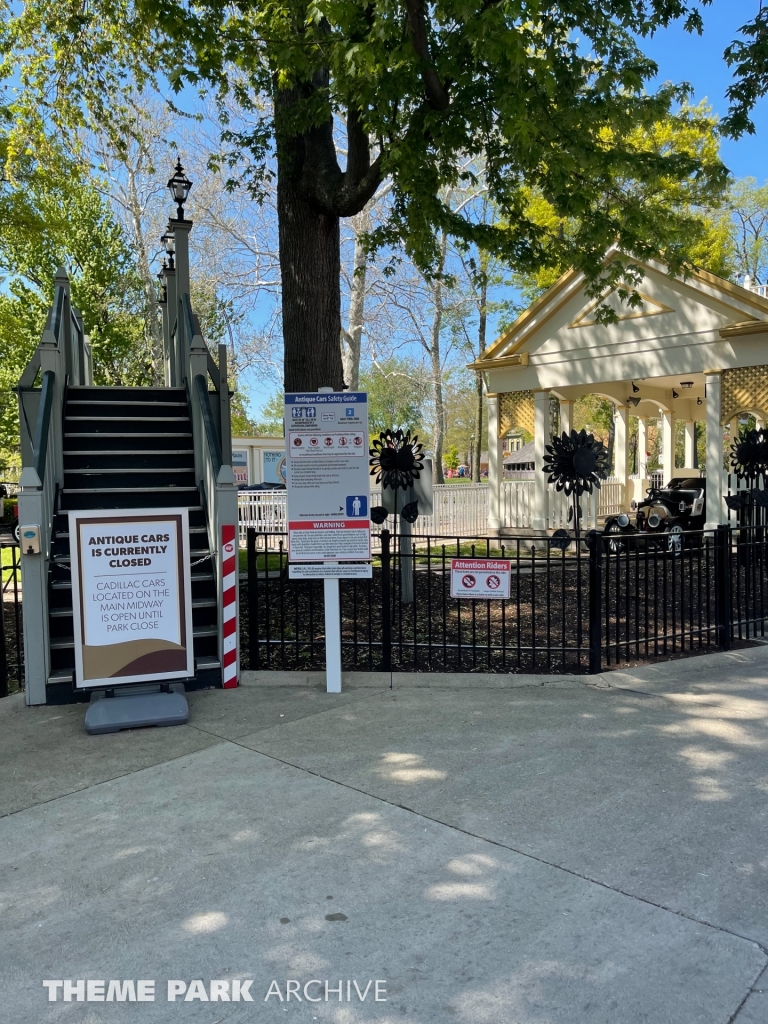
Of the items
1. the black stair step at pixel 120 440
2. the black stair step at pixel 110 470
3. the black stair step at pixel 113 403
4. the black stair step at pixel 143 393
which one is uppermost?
the black stair step at pixel 143 393

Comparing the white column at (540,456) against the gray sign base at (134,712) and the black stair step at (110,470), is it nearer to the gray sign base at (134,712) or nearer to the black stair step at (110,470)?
the black stair step at (110,470)

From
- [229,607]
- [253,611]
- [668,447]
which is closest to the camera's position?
[229,607]

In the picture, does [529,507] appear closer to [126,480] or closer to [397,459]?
[397,459]

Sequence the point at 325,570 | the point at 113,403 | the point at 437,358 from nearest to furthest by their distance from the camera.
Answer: the point at 325,570 → the point at 113,403 → the point at 437,358

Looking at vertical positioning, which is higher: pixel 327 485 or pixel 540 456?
pixel 540 456

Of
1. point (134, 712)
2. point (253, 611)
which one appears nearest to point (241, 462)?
point (253, 611)

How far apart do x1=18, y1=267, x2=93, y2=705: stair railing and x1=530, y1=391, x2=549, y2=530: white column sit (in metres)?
11.0

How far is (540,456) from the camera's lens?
59.4 feet

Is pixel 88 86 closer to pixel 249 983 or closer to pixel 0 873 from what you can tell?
pixel 0 873

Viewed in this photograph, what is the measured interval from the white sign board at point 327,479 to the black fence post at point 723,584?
11.4 feet

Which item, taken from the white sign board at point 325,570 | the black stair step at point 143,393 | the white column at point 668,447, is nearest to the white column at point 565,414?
the white column at point 668,447

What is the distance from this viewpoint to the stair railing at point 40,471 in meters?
5.83

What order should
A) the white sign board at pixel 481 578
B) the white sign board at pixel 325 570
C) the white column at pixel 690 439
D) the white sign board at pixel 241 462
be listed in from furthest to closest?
the white sign board at pixel 241 462 < the white column at pixel 690 439 < the white sign board at pixel 481 578 < the white sign board at pixel 325 570

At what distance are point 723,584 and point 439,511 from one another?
40.6ft
